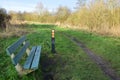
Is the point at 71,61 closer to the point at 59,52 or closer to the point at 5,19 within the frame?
the point at 59,52

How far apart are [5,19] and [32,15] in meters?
51.2

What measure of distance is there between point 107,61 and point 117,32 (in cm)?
1343

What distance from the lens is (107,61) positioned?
37.1 feet

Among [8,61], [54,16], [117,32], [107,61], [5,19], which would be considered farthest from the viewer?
[54,16]

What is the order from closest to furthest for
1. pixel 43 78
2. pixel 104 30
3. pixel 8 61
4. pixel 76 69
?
1. pixel 43 78
2. pixel 76 69
3. pixel 8 61
4. pixel 104 30

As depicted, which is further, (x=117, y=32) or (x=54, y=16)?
(x=54, y=16)

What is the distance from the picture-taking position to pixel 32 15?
82.8 metres

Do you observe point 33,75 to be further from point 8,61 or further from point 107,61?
point 107,61

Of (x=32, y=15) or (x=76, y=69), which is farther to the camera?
(x=32, y=15)

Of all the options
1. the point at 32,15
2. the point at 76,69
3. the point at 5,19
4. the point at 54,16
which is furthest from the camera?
the point at 32,15

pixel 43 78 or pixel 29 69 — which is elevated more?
pixel 29 69

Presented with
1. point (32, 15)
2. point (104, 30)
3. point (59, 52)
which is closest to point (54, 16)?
point (32, 15)

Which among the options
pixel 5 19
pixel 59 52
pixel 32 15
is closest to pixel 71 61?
pixel 59 52

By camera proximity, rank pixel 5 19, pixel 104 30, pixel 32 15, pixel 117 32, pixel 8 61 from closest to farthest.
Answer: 1. pixel 8 61
2. pixel 117 32
3. pixel 104 30
4. pixel 5 19
5. pixel 32 15
